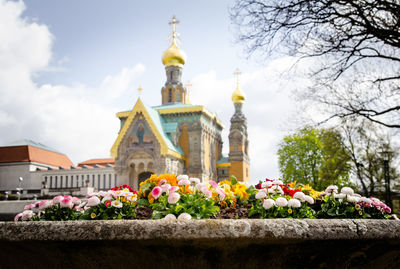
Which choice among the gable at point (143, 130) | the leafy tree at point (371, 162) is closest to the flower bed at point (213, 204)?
the leafy tree at point (371, 162)

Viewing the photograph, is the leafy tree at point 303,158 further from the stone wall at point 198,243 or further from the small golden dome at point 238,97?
the stone wall at point 198,243

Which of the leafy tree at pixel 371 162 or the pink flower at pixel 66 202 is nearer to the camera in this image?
the pink flower at pixel 66 202

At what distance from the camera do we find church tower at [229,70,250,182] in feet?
160

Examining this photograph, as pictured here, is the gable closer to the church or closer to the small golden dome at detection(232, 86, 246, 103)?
the church

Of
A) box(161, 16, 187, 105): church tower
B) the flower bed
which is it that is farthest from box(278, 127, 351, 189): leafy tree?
the flower bed

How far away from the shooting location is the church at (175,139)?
40.4m

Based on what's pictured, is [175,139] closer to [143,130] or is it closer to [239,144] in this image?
[143,130]

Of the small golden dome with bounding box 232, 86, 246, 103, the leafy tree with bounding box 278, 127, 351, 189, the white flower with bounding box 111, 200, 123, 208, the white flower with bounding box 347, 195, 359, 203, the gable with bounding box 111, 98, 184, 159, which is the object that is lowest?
the white flower with bounding box 111, 200, 123, 208

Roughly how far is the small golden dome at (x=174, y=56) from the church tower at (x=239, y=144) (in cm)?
865

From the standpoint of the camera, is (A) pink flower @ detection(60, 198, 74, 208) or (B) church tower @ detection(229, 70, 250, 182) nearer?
(A) pink flower @ detection(60, 198, 74, 208)

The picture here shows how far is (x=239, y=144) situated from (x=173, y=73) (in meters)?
11.7

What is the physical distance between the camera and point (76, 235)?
6.70 ft

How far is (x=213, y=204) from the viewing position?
3.89 m

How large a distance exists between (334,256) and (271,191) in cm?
214
